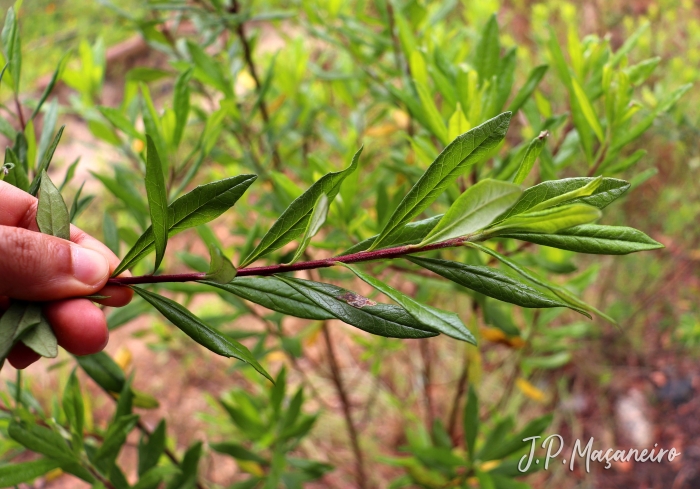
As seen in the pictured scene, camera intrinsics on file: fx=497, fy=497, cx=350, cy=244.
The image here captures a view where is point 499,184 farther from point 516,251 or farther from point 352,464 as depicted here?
point 352,464

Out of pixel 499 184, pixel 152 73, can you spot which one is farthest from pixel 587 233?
pixel 152 73

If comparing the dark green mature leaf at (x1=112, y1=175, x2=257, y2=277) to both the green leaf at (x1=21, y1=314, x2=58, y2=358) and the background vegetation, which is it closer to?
the green leaf at (x1=21, y1=314, x2=58, y2=358)

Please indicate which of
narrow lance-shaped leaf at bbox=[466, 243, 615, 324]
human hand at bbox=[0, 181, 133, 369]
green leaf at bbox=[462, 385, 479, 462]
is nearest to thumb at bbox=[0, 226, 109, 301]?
human hand at bbox=[0, 181, 133, 369]

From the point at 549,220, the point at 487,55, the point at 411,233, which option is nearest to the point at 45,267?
the point at 411,233

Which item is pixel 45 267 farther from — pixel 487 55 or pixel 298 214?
pixel 487 55

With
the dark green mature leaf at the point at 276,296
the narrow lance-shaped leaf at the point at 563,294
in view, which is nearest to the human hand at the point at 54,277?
the dark green mature leaf at the point at 276,296

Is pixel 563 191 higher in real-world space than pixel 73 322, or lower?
higher
